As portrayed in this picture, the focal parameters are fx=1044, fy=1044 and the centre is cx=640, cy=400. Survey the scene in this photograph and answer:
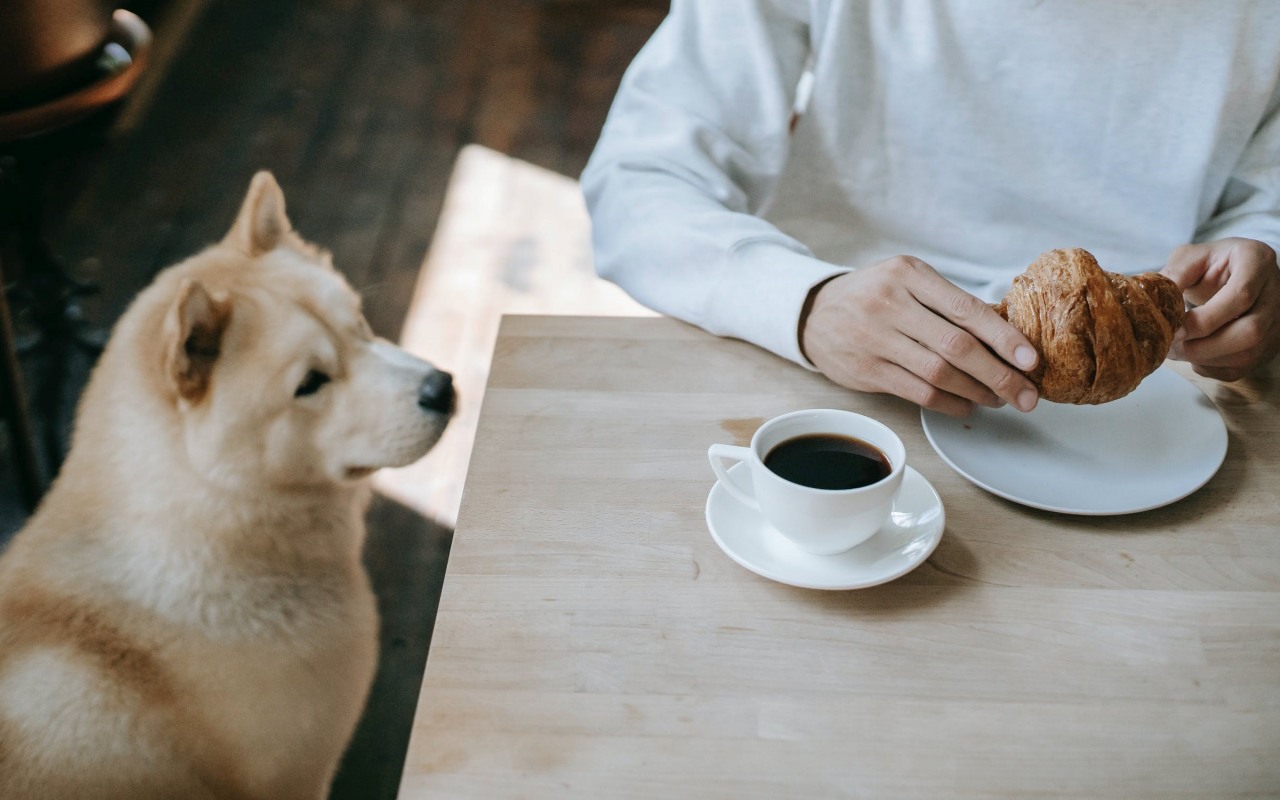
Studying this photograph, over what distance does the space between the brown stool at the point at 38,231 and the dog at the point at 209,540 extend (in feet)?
2.31

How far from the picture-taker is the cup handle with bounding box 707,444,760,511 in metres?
0.75

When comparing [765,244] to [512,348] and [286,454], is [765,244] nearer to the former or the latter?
[512,348]

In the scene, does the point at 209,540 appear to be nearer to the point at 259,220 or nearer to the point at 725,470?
the point at 259,220

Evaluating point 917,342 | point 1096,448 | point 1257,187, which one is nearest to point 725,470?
point 917,342

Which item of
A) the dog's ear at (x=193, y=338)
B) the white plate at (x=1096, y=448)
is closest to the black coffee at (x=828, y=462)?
the white plate at (x=1096, y=448)

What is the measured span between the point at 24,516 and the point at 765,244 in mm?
1515

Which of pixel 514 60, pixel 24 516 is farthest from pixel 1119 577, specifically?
pixel 514 60

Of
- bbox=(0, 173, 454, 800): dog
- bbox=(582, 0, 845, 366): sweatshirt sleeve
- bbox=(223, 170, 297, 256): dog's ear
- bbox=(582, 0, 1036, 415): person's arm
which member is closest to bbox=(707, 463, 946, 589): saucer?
bbox=(582, 0, 1036, 415): person's arm

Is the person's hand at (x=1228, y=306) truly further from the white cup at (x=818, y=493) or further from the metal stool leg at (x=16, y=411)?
the metal stool leg at (x=16, y=411)

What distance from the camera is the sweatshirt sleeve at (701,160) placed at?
3.26 feet

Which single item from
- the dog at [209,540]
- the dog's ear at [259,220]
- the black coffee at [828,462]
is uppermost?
the black coffee at [828,462]

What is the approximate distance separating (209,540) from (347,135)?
7.69 feet

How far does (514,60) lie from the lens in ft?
11.3

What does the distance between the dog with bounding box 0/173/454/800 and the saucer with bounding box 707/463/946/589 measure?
344mm
